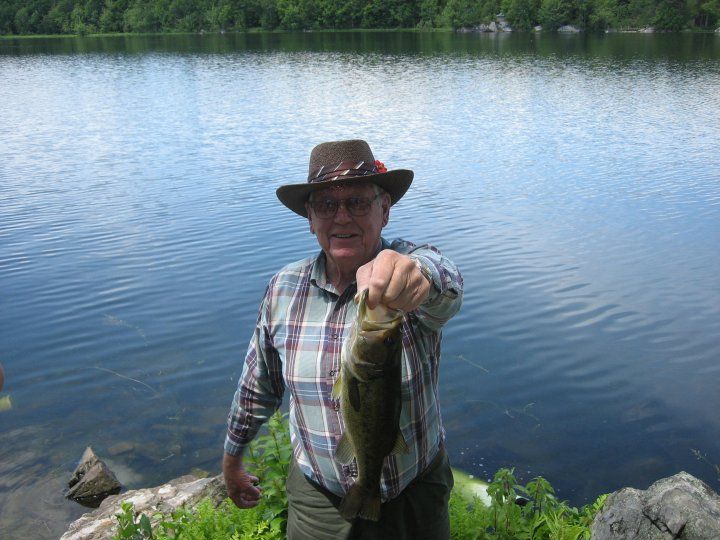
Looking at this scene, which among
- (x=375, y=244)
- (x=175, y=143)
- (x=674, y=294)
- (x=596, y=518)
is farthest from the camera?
(x=175, y=143)

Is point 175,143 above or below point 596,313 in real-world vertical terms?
above

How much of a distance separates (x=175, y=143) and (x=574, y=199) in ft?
44.6

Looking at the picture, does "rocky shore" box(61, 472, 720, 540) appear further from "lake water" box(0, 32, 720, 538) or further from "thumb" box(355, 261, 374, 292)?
"lake water" box(0, 32, 720, 538)

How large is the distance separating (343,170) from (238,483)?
1841 mm

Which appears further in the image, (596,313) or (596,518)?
(596,313)

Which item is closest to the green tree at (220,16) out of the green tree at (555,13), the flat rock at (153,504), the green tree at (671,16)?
the green tree at (555,13)

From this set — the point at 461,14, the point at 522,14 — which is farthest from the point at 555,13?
the point at 461,14

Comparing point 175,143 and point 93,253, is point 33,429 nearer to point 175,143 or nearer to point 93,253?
point 93,253

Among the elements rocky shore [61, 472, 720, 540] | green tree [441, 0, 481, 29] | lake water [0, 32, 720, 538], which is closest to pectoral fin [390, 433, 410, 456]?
rocky shore [61, 472, 720, 540]

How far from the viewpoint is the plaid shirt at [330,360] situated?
301 centimetres

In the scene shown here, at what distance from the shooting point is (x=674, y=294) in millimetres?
11703

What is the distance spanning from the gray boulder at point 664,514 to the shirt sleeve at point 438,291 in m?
2.07

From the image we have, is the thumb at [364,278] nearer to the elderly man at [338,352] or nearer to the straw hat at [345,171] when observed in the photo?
the elderly man at [338,352]

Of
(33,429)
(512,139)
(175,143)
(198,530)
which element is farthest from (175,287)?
(512,139)
